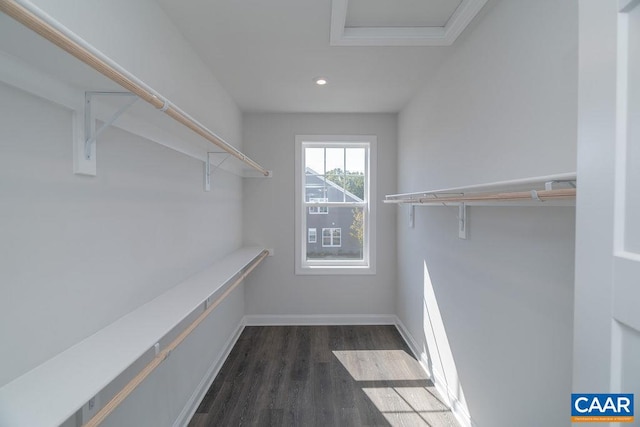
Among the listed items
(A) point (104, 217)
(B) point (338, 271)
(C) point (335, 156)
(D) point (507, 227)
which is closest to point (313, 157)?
(C) point (335, 156)

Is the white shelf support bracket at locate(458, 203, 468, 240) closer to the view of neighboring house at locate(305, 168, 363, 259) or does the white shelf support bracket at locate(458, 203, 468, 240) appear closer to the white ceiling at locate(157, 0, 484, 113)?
the white ceiling at locate(157, 0, 484, 113)

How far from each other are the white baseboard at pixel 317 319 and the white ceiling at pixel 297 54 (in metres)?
2.24

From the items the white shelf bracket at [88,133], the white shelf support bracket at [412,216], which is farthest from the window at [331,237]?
the white shelf bracket at [88,133]

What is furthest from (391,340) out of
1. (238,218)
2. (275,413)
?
(238,218)

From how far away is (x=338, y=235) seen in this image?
353cm

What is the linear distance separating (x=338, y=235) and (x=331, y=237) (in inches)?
3.3

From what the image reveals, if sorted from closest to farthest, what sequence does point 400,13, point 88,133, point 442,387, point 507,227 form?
point 88,133 → point 507,227 → point 400,13 → point 442,387

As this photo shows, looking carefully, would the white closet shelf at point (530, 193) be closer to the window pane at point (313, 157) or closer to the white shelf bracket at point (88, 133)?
the white shelf bracket at point (88, 133)

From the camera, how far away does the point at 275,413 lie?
1.95m

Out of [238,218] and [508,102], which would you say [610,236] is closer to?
[508,102]

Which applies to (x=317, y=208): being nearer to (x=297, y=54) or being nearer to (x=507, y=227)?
(x=297, y=54)

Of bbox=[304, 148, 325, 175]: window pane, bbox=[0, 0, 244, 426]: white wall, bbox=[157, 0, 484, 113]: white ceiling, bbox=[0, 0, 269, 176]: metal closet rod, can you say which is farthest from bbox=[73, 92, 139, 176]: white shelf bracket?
bbox=[304, 148, 325, 175]: window pane

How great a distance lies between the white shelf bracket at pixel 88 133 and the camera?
98cm

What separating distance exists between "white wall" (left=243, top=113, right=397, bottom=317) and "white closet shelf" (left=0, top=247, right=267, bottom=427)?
6.50ft
